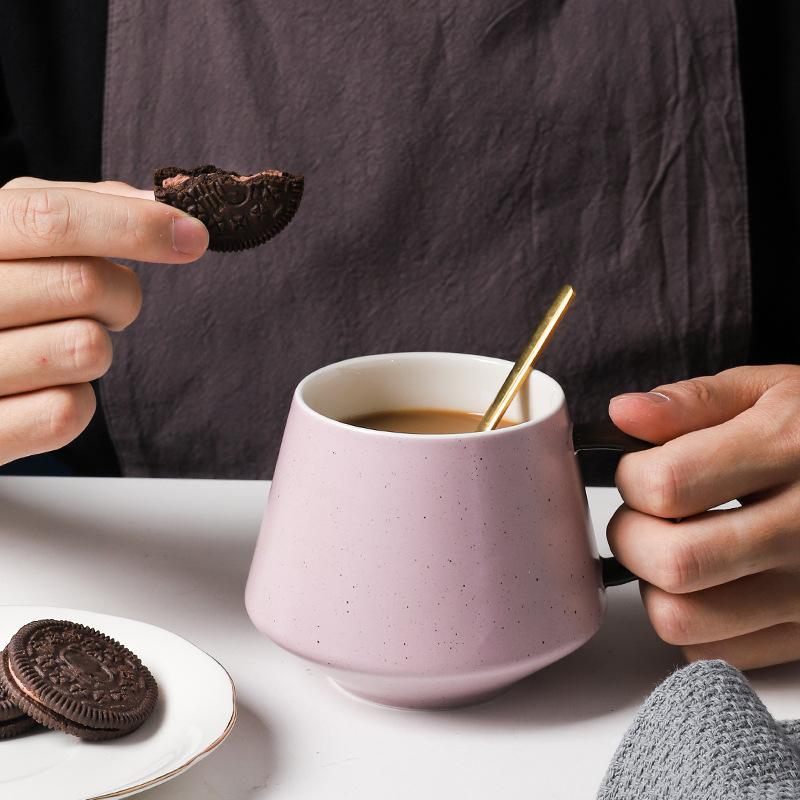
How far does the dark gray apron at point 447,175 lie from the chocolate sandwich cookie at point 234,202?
0.40 m

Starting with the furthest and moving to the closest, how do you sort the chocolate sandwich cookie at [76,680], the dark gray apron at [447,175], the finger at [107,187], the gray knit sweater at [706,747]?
the dark gray apron at [447,175]
the finger at [107,187]
the chocolate sandwich cookie at [76,680]
the gray knit sweater at [706,747]

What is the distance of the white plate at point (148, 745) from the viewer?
1.54 ft

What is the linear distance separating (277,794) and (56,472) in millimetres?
896

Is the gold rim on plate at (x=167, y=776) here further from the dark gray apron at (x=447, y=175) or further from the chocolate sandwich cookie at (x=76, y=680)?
the dark gray apron at (x=447, y=175)

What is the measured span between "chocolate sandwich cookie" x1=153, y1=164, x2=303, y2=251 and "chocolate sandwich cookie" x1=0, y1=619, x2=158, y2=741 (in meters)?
0.25

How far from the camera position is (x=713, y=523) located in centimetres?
56

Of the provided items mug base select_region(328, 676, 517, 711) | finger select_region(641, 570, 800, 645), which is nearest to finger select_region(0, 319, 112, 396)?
mug base select_region(328, 676, 517, 711)

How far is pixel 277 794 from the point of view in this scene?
1.66ft

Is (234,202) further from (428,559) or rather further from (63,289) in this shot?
(428,559)

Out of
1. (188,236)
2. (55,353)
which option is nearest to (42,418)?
(55,353)

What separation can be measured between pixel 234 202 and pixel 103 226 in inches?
3.1

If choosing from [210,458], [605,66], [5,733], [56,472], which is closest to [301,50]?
[605,66]

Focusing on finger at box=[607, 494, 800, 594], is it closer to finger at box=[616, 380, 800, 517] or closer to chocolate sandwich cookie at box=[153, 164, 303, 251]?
finger at box=[616, 380, 800, 517]

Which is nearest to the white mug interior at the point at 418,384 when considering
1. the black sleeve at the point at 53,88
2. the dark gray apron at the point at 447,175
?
the dark gray apron at the point at 447,175
